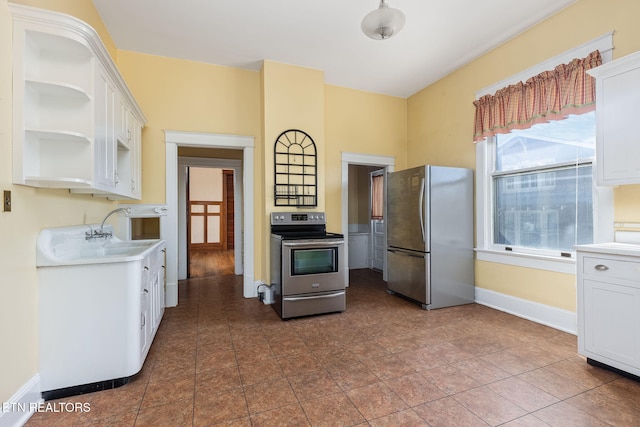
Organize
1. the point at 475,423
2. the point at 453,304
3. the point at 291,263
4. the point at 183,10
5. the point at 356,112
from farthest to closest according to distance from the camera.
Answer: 1. the point at 356,112
2. the point at 453,304
3. the point at 291,263
4. the point at 183,10
5. the point at 475,423

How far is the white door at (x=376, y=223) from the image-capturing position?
584 centimetres

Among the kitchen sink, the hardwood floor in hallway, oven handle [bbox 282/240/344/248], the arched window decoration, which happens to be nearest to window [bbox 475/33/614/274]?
oven handle [bbox 282/240/344/248]

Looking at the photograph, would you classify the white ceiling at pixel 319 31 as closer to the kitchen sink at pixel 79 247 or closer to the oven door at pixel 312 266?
the kitchen sink at pixel 79 247

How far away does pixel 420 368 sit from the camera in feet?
7.20

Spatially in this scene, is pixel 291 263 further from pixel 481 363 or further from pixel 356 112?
pixel 356 112

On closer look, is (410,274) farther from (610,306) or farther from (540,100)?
(540,100)

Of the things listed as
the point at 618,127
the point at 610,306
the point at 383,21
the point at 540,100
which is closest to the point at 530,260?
the point at 610,306

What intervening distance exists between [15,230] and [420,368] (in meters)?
2.72

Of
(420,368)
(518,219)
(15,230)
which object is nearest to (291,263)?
(420,368)

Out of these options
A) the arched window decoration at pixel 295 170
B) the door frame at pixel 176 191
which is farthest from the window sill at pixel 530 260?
the door frame at pixel 176 191

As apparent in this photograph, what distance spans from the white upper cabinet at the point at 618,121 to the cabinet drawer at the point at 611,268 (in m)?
0.62

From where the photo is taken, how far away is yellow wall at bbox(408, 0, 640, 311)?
96.6 inches

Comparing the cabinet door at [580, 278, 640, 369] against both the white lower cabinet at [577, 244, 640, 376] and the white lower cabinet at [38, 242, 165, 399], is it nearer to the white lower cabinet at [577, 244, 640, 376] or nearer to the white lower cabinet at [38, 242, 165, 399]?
the white lower cabinet at [577, 244, 640, 376]

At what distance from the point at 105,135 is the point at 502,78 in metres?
4.06
